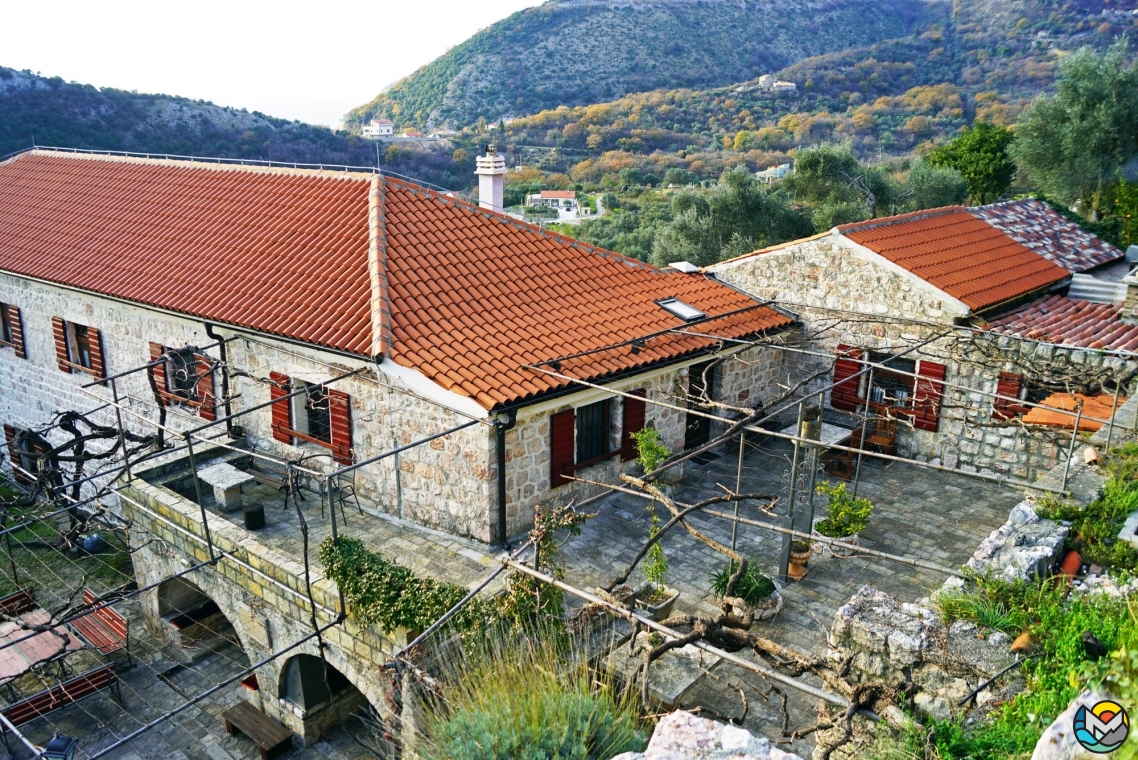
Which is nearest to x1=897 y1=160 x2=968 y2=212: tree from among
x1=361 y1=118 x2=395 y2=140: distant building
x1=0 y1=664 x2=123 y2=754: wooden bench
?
x1=0 y1=664 x2=123 y2=754: wooden bench

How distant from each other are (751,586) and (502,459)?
3.34m

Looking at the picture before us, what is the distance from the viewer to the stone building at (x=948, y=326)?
1199 centimetres

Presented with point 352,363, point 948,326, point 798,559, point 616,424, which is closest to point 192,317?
point 352,363

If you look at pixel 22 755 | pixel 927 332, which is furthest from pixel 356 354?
pixel 927 332

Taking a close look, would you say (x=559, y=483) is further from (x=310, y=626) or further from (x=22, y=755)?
(x=22, y=755)

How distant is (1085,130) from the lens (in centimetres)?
2388

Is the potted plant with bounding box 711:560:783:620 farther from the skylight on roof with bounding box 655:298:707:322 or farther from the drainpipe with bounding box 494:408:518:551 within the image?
Result: the skylight on roof with bounding box 655:298:707:322

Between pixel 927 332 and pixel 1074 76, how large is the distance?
55.4 feet

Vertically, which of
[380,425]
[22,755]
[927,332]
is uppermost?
[927,332]

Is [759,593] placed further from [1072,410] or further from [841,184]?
[841,184]

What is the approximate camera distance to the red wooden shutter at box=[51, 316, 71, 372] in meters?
16.1

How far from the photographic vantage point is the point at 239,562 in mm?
9672

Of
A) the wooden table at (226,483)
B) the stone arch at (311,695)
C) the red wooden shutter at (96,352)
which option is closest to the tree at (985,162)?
the wooden table at (226,483)

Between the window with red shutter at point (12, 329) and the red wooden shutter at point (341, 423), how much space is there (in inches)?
416
